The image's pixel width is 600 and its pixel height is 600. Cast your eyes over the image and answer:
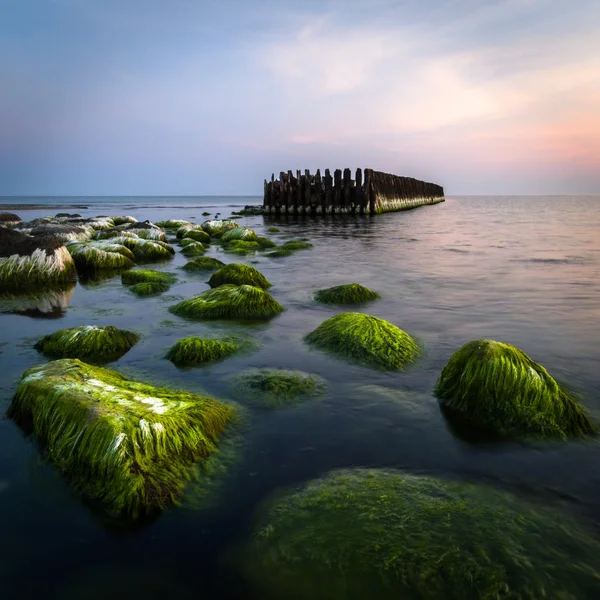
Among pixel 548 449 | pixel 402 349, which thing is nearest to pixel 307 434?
pixel 548 449

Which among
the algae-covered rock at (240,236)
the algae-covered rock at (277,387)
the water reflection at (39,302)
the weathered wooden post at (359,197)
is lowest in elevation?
the water reflection at (39,302)

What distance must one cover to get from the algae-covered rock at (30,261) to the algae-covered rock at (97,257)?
111cm

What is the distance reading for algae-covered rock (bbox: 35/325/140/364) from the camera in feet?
17.3

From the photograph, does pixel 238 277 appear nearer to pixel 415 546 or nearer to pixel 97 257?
pixel 97 257

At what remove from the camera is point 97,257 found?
451 inches

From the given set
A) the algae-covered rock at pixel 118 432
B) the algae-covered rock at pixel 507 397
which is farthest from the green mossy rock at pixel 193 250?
the algae-covered rock at pixel 507 397

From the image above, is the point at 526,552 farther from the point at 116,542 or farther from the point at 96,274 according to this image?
the point at 96,274

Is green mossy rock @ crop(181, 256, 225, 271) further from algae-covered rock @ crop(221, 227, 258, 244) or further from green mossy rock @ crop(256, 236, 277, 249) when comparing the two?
algae-covered rock @ crop(221, 227, 258, 244)

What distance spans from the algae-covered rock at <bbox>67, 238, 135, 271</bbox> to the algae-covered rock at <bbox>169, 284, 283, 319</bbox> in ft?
16.6

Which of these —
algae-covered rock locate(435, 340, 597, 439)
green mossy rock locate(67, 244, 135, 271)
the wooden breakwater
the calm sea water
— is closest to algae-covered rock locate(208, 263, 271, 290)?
the calm sea water

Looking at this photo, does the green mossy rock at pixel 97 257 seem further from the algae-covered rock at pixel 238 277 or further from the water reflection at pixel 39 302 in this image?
the algae-covered rock at pixel 238 277

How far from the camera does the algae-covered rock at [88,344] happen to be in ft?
17.3

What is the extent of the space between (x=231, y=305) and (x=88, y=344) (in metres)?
2.34

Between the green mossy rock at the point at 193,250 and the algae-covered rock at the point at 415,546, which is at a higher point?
the green mossy rock at the point at 193,250
